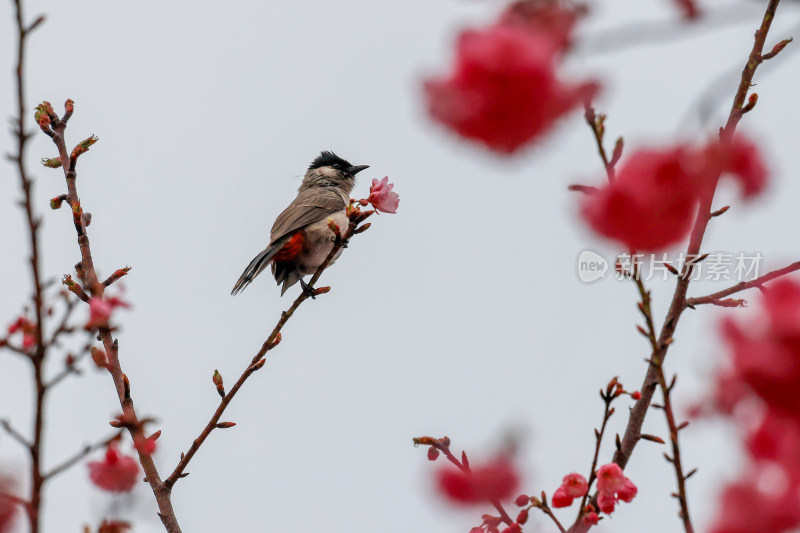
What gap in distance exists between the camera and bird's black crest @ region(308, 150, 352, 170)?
8.43 metres

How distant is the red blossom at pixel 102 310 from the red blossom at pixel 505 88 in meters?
1.13

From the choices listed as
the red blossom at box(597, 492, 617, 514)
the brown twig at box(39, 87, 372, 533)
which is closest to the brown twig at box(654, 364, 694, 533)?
the red blossom at box(597, 492, 617, 514)

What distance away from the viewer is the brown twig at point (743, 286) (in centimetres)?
262

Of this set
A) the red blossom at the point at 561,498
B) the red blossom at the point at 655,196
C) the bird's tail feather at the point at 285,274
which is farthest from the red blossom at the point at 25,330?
the bird's tail feather at the point at 285,274

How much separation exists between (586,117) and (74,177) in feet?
7.70

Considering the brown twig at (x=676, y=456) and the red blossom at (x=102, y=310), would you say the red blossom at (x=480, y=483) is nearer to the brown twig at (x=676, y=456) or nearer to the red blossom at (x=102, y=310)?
the brown twig at (x=676, y=456)

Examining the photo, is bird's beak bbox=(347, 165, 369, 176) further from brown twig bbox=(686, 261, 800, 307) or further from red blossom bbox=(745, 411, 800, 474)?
red blossom bbox=(745, 411, 800, 474)

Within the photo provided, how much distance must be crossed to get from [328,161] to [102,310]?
20.7 ft

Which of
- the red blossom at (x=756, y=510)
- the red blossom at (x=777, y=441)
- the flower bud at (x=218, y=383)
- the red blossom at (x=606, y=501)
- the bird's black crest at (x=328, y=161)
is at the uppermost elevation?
the bird's black crest at (x=328, y=161)

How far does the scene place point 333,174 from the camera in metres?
8.26

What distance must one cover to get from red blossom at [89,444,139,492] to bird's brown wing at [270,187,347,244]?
3.95 m

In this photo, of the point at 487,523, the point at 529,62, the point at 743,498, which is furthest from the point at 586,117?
the point at 487,523

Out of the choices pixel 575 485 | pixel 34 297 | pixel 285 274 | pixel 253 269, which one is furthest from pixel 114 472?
pixel 285 274

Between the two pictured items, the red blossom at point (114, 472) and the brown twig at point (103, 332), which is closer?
the red blossom at point (114, 472)
